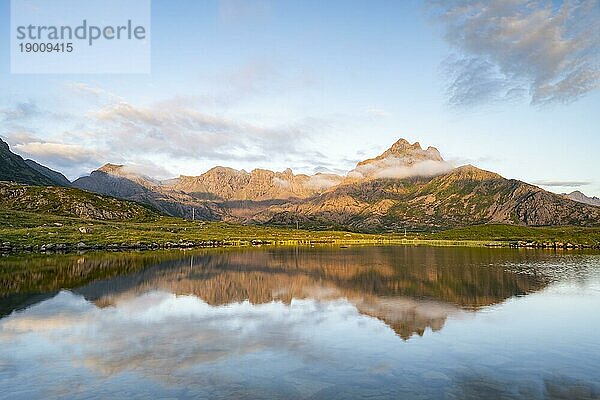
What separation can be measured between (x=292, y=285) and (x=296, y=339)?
2612 cm

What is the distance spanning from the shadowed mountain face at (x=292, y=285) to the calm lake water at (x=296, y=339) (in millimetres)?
254

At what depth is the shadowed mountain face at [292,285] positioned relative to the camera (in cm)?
3825

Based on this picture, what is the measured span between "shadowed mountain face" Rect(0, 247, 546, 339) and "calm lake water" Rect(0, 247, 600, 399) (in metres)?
0.25

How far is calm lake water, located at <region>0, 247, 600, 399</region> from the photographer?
1839cm

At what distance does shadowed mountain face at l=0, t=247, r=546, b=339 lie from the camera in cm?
3825

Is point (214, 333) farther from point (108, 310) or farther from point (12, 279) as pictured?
point (12, 279)

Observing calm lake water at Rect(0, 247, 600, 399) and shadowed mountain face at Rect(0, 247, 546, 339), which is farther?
shadowed mountain face at Rect(0, 247, 546, 339)

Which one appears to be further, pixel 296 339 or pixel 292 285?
pixel 292 285

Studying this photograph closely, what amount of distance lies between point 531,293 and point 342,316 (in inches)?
1002

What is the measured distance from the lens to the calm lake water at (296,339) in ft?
60.3

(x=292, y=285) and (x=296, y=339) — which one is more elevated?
(x=296, y=339)

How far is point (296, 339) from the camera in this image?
27109mm

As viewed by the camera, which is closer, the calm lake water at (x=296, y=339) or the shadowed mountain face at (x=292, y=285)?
the calm lake water at (x=296, y=339)

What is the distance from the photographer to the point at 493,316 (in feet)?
112
